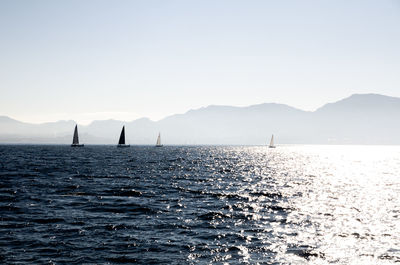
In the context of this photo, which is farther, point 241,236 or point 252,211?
point 252,211

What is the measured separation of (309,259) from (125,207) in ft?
56.9

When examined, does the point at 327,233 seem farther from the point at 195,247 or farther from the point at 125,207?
the point at 125,207

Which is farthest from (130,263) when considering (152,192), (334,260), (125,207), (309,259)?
(152,192)

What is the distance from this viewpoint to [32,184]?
41.9 meters

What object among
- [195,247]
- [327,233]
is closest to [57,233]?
[195,247]

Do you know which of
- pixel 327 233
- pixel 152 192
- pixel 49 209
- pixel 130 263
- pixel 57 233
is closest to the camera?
pixel 130 263

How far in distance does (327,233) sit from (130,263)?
1409 centimetres

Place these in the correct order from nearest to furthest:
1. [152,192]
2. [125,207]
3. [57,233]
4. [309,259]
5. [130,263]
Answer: [130,263], [309,259], [57,233], [125,207], [152,192]

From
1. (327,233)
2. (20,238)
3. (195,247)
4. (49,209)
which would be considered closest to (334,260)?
(327,233)

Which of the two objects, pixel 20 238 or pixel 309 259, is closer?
pixel 309 259

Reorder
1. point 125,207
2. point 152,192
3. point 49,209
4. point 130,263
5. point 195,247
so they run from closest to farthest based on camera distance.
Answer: point 130,263, point 195,247, point 49,209, point 125,207, point 152,192

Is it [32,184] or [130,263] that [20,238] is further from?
[32,184]

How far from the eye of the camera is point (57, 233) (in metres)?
20.8

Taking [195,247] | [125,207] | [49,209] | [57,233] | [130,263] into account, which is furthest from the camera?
[125,207]
